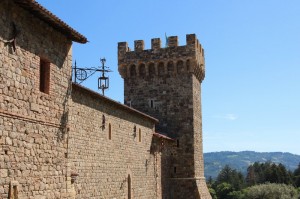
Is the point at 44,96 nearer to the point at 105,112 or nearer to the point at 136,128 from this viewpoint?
the point at 105,112

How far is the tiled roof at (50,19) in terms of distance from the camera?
9.55 meters

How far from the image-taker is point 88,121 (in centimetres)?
1546

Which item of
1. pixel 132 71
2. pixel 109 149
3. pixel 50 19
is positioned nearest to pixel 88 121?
pixel 109 149

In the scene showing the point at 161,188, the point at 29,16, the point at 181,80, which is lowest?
the point at 161,188

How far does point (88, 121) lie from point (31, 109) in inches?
218

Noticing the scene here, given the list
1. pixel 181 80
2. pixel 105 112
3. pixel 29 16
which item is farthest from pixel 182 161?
pixel 29 16

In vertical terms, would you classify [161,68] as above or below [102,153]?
above

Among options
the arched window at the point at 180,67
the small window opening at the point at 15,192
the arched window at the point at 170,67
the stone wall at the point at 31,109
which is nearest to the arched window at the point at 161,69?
the arched window at the point at 170,67

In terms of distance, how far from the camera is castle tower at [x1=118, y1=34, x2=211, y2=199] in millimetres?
→ 26775

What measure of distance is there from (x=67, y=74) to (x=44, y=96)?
4.94ft

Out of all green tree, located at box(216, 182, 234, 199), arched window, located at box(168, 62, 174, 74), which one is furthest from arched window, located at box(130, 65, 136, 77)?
green tree, located at box(216, 182, 234, 199)

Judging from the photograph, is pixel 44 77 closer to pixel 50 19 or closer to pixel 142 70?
pixel 50 19

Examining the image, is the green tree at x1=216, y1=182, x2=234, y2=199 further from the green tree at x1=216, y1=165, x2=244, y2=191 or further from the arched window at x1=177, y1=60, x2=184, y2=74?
the arched window at x1=177, y1=60, x2=184, y2=74

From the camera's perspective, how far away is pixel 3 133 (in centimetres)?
888
